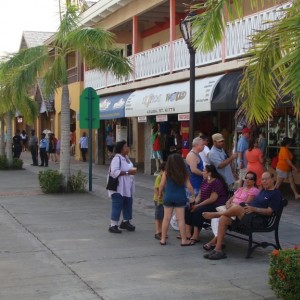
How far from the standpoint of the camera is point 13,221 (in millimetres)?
11250

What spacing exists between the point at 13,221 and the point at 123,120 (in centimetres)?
1755

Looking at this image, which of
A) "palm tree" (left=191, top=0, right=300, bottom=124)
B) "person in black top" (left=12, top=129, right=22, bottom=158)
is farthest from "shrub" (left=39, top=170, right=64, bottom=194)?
"person in black top" (left=12, top=129, right=22, bottom=158)

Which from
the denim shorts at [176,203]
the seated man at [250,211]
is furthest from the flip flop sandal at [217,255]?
the denim shorts at [176,203]

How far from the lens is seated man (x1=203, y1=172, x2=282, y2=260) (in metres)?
7.88

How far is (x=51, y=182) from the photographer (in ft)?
51.0

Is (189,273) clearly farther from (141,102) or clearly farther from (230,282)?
(141,102)

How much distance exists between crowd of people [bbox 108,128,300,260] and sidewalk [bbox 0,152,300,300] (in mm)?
301

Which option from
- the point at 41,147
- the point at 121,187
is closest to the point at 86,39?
the point at 121,187

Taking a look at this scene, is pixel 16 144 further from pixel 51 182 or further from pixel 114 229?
pixel 114 229

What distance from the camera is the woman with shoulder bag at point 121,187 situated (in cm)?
988

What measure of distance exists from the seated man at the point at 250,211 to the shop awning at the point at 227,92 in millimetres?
5924

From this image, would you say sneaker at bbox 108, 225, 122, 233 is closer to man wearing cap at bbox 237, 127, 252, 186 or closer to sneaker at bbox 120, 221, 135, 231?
sneaker at bbox 120, 221, 135, 231

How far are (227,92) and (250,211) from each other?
22.9 feet

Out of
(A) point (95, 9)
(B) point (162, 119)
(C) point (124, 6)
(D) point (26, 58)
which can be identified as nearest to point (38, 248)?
(D) point (26, 58)
